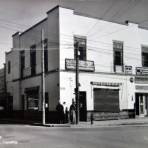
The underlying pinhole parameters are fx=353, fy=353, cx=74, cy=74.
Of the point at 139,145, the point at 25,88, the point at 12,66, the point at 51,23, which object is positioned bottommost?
the point at 139,145

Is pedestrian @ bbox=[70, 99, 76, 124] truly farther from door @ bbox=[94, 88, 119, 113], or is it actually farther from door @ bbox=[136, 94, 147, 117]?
door @ bbox=[136, 94, 147, 117]

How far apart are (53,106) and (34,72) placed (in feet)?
17.4

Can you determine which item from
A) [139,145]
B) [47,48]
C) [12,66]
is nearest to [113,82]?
[47,48]

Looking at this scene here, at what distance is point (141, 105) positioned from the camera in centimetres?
3597

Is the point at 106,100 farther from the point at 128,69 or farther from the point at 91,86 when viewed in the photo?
the point at 128,69

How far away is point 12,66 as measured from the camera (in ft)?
132

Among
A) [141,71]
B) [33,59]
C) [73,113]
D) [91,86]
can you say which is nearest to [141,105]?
[141,71]

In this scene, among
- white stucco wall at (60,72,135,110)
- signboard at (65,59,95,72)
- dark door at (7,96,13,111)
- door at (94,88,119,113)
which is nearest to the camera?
white stucco wall at (60,72,135,110)

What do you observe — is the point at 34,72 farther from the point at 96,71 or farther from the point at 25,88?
the point at 96,71

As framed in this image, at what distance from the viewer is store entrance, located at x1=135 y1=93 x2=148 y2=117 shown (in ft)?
117

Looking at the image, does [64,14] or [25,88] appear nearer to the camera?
[64,14]

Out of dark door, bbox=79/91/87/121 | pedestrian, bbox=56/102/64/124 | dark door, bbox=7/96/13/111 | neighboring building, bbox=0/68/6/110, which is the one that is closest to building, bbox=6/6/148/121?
dark door, bbox=79/91/87/121

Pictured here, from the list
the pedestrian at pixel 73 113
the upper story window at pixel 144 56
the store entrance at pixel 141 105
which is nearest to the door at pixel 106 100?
the store entrance at pixel 141 105

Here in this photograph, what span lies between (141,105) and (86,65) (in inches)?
333
